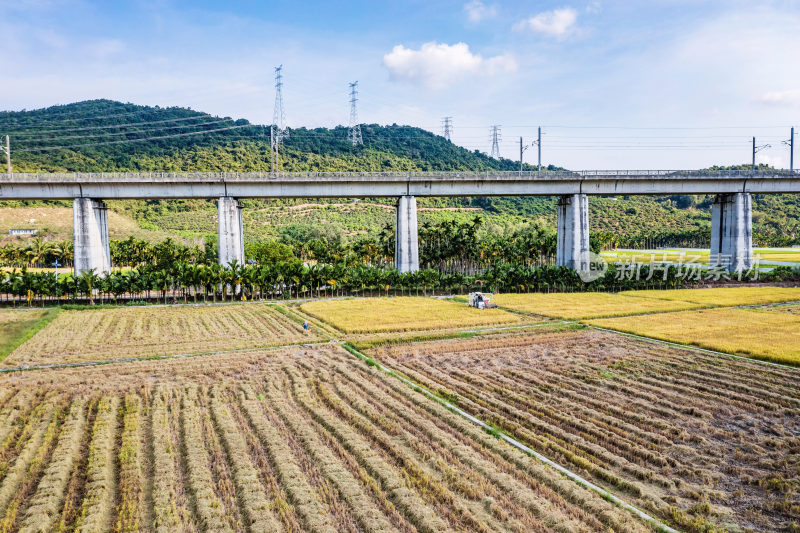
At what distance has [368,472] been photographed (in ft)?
45.9

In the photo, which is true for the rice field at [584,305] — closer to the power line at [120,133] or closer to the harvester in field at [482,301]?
the harvester in field at [482,301]

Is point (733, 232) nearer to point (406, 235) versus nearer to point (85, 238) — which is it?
point (406, 235)

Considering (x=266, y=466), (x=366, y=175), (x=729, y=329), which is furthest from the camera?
(x=366, y=175)

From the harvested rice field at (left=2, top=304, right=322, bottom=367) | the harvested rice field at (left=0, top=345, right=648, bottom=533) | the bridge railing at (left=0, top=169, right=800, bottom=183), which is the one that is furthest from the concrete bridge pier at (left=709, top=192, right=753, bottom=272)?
the harvested rice field at (left=2, top=304, right=322, bottom=367)

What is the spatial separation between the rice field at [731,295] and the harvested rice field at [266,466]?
3369 centimetres

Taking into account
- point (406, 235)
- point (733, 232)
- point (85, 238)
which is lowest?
point (733, 232)

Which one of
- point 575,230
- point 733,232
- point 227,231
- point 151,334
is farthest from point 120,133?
point 733,232

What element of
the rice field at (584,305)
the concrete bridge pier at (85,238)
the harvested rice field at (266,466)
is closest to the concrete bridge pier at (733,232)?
the rice field at (584,305)

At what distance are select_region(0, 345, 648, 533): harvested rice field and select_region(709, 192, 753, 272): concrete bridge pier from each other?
5892cm

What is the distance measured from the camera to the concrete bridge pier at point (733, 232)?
69.1 meters

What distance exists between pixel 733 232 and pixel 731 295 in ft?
66.3

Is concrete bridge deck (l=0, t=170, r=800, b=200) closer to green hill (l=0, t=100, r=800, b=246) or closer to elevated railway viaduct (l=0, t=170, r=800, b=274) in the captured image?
elevated railway viaduct (l=0, t=170, r=800, b=274)

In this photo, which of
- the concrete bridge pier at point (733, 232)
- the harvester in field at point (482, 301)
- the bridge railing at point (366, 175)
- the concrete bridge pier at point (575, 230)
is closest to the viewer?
the harvester in field at point (482, 301)

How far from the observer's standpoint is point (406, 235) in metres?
62.3
